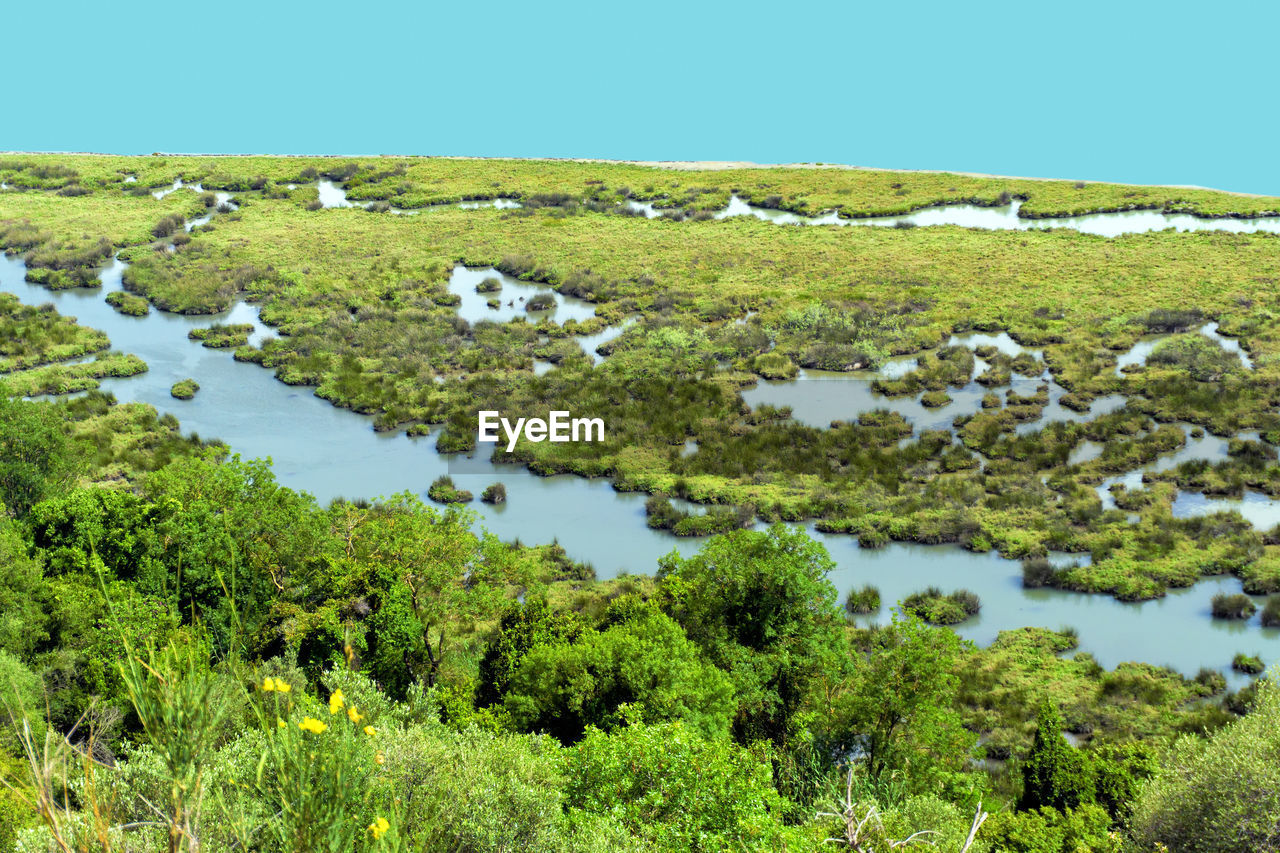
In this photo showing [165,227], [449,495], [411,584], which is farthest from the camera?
[165,227]

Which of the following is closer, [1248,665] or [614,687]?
[614,687]

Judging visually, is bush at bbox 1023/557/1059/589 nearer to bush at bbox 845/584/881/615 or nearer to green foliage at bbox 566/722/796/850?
bush at bbox 845/584/881/615

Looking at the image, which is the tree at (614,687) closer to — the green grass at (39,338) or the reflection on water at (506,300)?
the reflection on water at (506,300)

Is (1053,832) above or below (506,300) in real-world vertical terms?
below

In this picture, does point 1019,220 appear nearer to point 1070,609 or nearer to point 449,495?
point 1070,609

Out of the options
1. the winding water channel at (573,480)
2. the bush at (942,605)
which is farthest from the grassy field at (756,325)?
the bush at (942,605)

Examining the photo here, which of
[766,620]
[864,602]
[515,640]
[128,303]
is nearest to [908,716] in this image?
[766,620]

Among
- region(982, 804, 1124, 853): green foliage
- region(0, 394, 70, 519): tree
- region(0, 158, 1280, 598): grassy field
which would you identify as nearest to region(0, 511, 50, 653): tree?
region(0, 394, 70, 519): tree
